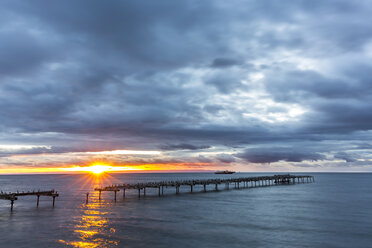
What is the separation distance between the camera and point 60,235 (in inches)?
1592

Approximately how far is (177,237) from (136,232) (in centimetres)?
683

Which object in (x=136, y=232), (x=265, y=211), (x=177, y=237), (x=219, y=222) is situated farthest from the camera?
(x=265, y=211)

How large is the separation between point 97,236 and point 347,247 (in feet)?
111

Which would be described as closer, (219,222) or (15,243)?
(15,243)

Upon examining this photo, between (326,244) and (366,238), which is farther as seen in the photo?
(366,238)

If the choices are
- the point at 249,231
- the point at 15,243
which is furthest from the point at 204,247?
the point at 15,243

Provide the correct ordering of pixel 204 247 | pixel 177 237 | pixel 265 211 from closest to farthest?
pixel 204 247 → pixel 177 237 → pixel 265 211

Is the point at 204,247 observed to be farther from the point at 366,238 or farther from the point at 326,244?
the point at 366,238

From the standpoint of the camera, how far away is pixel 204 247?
113ft

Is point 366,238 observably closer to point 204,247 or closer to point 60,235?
point 204,247

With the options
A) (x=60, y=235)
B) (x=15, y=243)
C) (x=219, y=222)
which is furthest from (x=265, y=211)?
(x=15, y=243)

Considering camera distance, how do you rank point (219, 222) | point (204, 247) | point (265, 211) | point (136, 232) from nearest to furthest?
point (204, 247) → point (136, 232) → point (219, 222) → point (265, 211)

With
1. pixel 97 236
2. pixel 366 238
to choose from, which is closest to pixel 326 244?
pixel 366 238

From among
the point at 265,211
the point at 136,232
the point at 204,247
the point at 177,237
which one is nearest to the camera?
the point at 204,247
